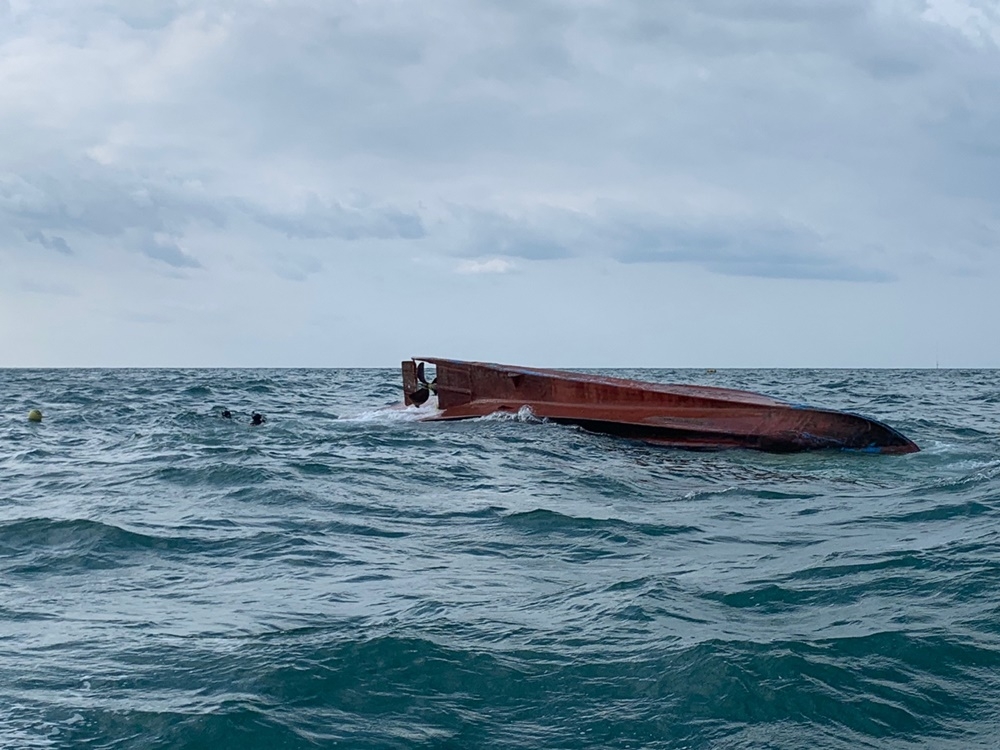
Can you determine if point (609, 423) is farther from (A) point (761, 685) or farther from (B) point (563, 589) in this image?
(A) point (761, 685)

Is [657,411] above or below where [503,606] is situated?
above

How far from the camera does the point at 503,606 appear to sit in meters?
5.61

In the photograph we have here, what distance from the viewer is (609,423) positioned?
1495 centimetres

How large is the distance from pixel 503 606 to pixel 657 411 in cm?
944

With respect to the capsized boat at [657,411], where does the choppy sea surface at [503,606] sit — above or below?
below

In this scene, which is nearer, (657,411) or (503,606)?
(503,606)

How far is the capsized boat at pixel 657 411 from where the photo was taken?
12.9m

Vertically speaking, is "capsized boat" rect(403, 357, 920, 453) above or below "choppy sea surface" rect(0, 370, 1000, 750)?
above

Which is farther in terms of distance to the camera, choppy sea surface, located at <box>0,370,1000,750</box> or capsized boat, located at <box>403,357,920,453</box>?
capsized boat, located at <box>403,357,920,453</box>

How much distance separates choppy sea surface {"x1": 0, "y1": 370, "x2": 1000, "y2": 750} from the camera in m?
3.97

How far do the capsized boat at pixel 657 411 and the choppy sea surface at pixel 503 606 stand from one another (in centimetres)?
121

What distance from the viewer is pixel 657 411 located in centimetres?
1469

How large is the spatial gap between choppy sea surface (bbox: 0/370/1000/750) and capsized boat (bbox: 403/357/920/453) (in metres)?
1.21

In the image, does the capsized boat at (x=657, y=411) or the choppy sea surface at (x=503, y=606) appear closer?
the choppy sea surface at (x=503, y=606)
